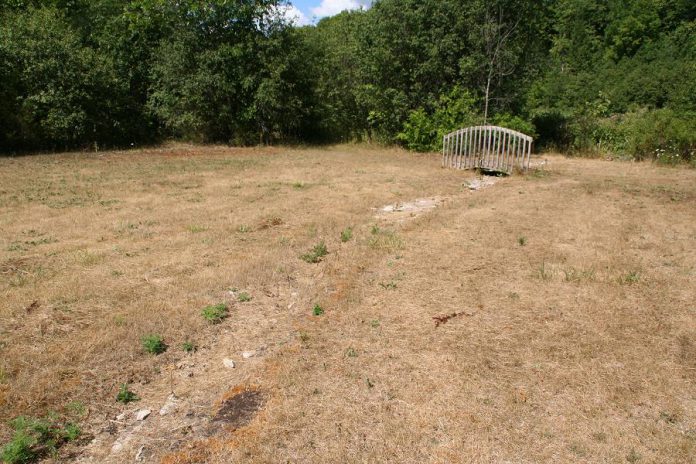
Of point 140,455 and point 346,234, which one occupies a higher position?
point 346,234

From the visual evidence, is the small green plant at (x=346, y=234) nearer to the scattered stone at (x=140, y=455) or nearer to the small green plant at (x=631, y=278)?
the small green plant at (x=631, y=278)

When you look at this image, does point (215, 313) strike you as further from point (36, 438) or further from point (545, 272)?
point (545, 272)

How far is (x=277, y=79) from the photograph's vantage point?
16.8 metres

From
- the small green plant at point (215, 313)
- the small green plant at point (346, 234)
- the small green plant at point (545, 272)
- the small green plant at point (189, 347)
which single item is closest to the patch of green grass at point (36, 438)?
the small green plant at point (189, 347)

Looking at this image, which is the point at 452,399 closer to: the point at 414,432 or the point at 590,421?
the point at 414,432

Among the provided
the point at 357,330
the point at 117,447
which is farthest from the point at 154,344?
the point at 357,330

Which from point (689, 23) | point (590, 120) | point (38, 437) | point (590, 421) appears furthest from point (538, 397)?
point (689, 23)

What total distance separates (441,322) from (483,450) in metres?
1.56

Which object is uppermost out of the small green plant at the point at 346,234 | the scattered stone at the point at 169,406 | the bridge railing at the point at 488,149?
the bridge railing at the point at 488,149

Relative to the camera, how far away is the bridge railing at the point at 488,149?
11.3 meters

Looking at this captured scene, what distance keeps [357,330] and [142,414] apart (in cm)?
178

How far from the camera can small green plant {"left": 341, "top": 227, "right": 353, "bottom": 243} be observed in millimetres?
6690

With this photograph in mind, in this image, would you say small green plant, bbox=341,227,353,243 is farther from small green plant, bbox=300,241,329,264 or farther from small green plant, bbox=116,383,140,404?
small green plant, bbox=116,383,140,404

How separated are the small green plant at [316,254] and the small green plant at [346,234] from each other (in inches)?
16.8
